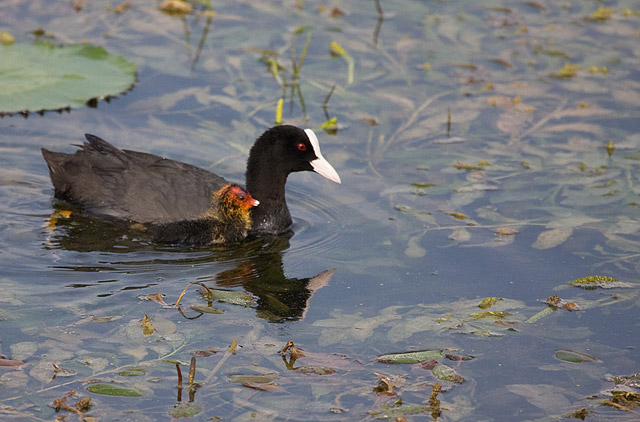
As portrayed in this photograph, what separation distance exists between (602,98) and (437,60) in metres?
1.54

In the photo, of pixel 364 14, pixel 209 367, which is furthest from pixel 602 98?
pixel 209 367

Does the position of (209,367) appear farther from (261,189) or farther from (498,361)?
(261,189)

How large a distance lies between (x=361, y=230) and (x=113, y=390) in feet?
7.91

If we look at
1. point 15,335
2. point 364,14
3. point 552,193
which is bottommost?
point 15,335

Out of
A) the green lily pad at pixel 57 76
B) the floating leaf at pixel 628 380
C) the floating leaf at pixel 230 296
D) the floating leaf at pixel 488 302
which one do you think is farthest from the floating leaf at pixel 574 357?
the green lily pad at pixel 57 76

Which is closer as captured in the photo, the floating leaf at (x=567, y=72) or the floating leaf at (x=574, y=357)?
the floating leaf at (x=574, y=357)

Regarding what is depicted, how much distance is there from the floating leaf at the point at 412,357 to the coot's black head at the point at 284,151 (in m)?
2.00

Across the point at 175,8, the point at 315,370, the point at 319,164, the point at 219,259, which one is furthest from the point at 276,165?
the point at 175,8

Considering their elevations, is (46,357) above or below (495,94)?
below

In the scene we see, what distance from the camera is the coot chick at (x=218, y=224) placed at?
19.0ft

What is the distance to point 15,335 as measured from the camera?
14.4ft

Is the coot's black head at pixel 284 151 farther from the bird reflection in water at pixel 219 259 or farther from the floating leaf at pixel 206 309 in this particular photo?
the floating leaf at pixel 206 309

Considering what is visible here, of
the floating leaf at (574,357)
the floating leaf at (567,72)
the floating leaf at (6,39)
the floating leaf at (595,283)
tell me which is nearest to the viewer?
the floating leaf at (574,357)

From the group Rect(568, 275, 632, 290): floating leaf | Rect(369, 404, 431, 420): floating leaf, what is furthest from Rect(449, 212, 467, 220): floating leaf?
Rect(369, 404, 431, 420): floating leaf
